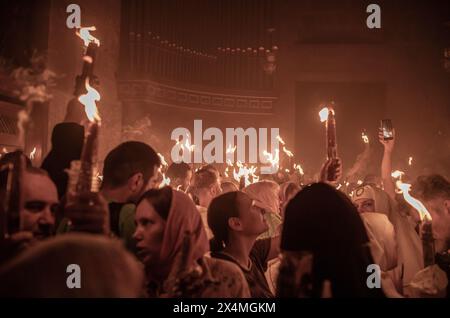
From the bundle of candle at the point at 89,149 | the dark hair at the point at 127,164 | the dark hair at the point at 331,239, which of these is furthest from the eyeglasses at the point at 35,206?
the dark hair at the point at 331,239

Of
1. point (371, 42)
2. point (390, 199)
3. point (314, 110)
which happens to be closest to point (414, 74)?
point (371, 42)

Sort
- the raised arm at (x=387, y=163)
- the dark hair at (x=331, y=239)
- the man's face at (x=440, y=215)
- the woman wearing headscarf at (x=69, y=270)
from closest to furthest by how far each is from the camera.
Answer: the woman wearing headscarf at (x=69, y=270)
the dark hair at (x=331, y=239)
the man's face at (x=440, y=215)
the raised arm at (x=387, y=163)

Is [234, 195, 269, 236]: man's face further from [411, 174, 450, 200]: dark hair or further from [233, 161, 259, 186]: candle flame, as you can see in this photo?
[233, 161, 259, 186]: candle flame

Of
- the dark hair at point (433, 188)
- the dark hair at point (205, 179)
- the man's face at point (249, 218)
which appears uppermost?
the dark hair at point (205, 179)

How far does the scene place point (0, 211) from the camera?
2678 mm

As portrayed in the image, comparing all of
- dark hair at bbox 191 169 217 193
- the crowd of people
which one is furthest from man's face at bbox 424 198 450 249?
dark hair at bbox 191 169 217 193

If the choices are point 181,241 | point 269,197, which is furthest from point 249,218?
point 269,197

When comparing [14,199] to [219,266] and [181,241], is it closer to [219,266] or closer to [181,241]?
[181,241]

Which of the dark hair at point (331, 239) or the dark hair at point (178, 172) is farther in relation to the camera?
the dark hair at point (178, 172)

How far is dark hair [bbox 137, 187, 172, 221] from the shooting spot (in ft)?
8.93

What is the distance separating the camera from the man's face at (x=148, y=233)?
2680 millimetres

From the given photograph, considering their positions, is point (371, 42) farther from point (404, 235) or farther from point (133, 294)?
point (133, 294)

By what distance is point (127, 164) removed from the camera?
3.26 m

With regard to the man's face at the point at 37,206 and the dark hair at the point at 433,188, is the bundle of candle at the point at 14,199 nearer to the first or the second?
the man's face at the point at 37,206
